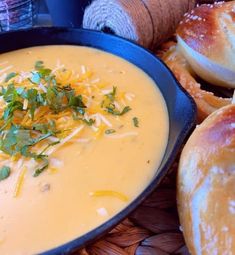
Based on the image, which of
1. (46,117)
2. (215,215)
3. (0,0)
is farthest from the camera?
(0,0)

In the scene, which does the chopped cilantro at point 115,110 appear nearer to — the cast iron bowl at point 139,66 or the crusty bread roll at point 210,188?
the cast iron bowl at point 139,66

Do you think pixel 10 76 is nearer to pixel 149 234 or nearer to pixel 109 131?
pixel 109 131

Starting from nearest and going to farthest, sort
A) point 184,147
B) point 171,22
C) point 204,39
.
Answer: point 184,147 < point 204,39 < point 171,22

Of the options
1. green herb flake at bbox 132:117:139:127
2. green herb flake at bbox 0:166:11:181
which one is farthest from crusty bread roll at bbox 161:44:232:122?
green herb flake at bbox 0:166:11:181

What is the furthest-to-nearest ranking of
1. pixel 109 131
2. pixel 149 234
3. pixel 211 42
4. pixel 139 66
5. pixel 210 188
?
pixel 139 66 → pixel 211 42 → pixel 109 131 → pixel 149 234 → pixel 210 188

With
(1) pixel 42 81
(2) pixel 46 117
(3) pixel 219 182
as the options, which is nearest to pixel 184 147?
(3) pixel 219 182

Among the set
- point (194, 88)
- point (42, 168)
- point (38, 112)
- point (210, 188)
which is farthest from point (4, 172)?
point (194, 88)

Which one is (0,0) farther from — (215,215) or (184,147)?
(215,215)
